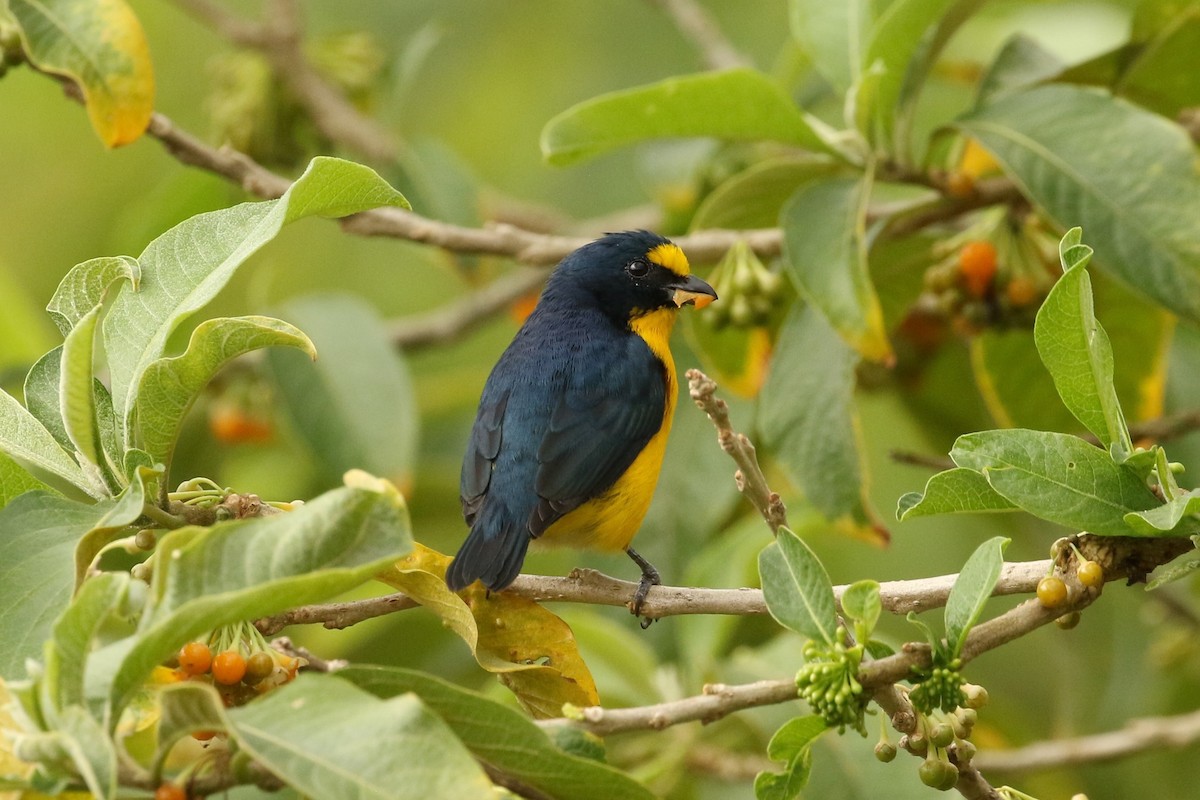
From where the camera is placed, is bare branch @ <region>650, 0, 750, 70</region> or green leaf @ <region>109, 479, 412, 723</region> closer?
green leaf @ <region>109, 479, 412, 723</region>

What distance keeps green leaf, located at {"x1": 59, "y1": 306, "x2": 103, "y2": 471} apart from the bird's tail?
2.64 ft

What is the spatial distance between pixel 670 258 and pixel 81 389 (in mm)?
2349

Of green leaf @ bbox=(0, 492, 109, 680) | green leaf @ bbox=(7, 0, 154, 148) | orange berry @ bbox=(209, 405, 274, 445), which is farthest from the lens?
orange berry @ bbox=(209, 405, 274, 445)

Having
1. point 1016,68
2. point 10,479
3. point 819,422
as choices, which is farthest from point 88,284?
point 1016,68

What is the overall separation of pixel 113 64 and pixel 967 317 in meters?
2.45

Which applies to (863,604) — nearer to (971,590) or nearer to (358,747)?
(971,590)

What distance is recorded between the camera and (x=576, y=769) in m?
2.05

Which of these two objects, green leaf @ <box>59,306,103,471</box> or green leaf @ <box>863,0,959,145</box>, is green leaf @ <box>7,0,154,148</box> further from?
green leaf @ <box>863,0,959,145</box>

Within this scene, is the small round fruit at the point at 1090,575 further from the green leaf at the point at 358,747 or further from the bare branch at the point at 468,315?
the bare branch at the point at 468,315

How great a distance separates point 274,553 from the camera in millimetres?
1971

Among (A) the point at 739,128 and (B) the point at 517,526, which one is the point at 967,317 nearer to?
(A) the point at 739,128

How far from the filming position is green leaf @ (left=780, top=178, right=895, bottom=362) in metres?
3.41

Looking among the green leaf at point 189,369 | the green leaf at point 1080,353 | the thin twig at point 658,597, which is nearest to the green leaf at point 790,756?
the thin twig at point 658,597

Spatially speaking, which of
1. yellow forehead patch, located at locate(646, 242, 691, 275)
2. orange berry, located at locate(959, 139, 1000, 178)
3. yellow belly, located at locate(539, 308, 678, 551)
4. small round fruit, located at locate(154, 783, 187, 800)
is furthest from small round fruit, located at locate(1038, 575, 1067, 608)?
orange berry, located at locate(959, 139, 1000, 178)
